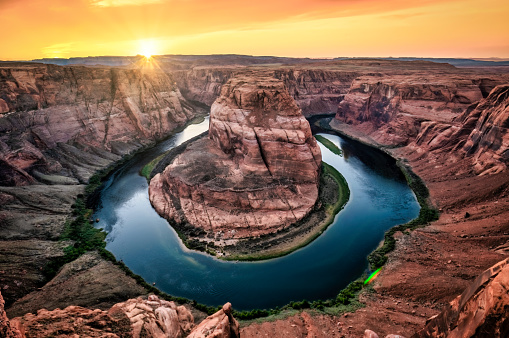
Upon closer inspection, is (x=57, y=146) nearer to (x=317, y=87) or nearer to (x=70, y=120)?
(x=70, y=120)

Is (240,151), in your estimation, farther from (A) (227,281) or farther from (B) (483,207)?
(B) (483,207)

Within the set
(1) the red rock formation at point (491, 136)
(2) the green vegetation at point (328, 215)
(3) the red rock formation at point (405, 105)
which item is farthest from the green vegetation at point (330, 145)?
(1) the red rock formation at point (491, 136)

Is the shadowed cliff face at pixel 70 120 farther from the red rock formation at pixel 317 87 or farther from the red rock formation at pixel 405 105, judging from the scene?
the red rock formation at pixel 405 105

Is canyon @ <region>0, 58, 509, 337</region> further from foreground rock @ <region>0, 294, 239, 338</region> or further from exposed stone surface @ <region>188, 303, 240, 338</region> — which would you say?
exposed stone surface @ <region>188, 303, 240, 338</region>

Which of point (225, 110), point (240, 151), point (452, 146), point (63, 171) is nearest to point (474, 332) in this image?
point (240, 151)

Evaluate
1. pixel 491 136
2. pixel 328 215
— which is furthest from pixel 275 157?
pixel 491 136

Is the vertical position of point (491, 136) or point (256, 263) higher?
point (491, 136)

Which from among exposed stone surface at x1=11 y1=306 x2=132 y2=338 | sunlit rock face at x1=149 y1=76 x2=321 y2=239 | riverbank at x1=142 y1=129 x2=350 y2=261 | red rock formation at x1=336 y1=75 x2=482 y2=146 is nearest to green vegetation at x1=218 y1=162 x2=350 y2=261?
riverbank at x1=142 y1=129 x2=350 y2=261
